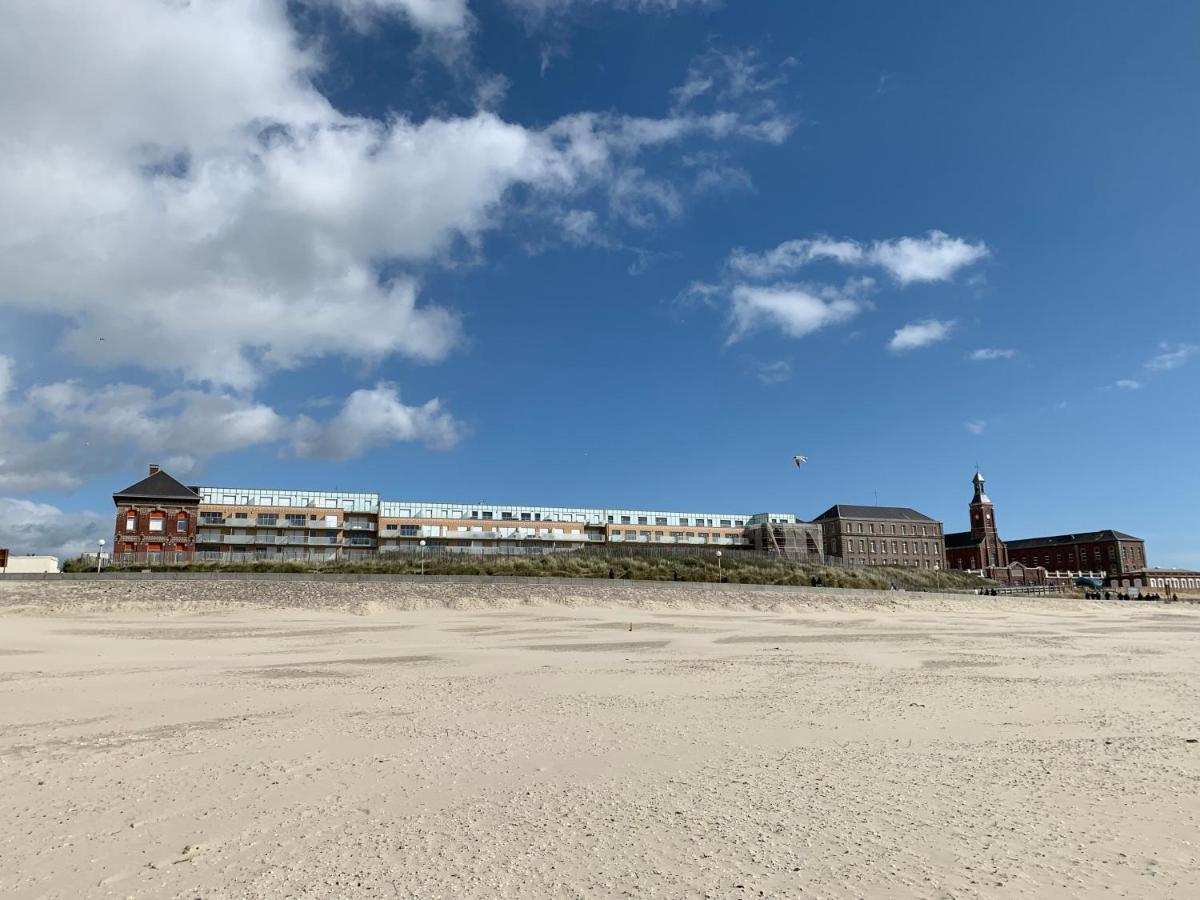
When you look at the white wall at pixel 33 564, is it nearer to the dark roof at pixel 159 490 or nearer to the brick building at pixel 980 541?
the dark roof at pixel 159 490

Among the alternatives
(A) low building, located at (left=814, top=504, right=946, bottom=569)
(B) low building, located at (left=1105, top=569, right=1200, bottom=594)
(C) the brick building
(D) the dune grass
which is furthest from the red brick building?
(C) the brick building

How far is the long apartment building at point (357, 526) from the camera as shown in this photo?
87.6 meters

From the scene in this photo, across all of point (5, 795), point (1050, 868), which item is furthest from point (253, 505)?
point (1050, 868)

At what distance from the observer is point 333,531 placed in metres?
99.6

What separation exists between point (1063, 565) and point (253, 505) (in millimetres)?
172854

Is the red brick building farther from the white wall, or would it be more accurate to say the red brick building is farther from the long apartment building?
the white wall

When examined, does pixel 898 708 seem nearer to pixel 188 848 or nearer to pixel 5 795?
pixel 188 848

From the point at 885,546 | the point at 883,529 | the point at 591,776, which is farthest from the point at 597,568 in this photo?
the point at 883,529

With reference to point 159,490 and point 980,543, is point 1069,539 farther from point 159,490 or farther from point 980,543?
point 159,490

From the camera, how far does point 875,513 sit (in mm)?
Result: 141875

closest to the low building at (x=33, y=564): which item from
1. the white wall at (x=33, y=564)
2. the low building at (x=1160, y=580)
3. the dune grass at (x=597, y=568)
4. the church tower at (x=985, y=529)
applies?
the white wall at (x=33, y=564)

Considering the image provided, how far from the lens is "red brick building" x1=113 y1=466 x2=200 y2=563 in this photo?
85.6 m

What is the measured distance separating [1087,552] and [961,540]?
89.4 ft

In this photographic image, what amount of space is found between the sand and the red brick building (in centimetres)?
7478
